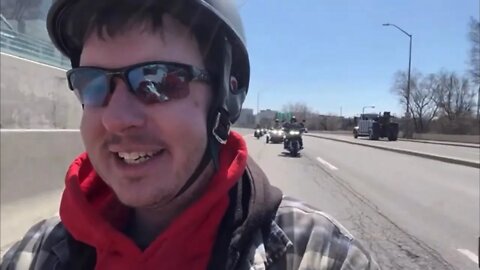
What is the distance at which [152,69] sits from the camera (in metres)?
1.57

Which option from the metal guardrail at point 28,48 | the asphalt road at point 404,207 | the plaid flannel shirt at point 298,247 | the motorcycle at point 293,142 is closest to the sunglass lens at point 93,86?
the plaid flannel shirt at point 298,247

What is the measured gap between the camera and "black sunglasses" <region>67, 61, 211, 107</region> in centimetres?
154

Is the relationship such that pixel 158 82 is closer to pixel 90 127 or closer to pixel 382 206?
pixel 90 127

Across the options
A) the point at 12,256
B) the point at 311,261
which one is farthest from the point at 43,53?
the point at 311,261

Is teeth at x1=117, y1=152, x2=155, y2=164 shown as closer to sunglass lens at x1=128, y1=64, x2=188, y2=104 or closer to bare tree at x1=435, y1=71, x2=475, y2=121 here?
sunglass lens at x1=128, y1=64, x2=188, y2=104

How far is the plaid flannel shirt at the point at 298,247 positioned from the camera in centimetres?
146

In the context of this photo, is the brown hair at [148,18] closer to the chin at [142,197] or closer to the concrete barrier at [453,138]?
the chin at [142,197]

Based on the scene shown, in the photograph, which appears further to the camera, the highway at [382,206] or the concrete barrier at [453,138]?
the concrete barrier at [453,138]

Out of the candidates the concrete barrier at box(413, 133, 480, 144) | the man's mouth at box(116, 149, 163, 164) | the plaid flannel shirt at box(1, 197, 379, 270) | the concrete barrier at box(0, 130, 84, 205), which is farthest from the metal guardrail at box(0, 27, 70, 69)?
the concrete barrier at box(413, 133, 480, 144)

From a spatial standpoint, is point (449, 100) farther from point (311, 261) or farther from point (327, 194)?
point (311, 261)

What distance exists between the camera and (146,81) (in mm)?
1534

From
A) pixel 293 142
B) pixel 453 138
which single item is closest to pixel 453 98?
pixel 453 138

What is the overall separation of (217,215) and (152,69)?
0.48 m

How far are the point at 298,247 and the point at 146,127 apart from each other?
56 cm
